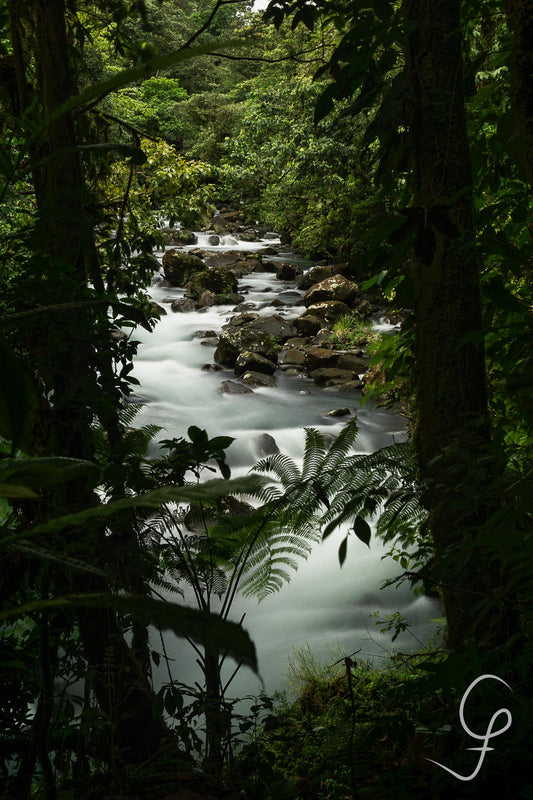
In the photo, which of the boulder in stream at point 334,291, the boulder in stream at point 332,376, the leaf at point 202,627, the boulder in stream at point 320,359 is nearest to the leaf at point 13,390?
the leaf at point 202,627

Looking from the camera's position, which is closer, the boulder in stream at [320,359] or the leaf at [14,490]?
the leaf at [14,490]

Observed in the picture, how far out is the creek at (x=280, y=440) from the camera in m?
4.37

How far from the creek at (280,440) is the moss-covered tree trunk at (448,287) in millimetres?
532

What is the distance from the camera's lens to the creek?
14.3 feet

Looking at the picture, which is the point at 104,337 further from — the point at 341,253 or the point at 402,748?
the point at 341,253

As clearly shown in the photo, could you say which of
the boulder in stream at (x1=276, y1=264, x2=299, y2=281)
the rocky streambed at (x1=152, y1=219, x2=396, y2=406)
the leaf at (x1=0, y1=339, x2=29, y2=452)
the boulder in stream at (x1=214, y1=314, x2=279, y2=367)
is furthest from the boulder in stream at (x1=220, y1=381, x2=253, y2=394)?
the leaf at (x1=0, y1=339, x2=29, y2=452)

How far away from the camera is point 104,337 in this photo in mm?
2191

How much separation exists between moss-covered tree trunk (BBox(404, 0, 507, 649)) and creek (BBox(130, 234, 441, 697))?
1.74 ft

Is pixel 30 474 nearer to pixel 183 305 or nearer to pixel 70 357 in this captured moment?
pixel 70 357

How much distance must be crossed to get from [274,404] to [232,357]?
179 centimetres

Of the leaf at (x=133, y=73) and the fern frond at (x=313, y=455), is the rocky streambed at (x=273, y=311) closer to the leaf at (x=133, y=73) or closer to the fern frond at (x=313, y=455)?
the fern frond at (x=313, y=455)

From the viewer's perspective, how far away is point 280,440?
7.45 metres

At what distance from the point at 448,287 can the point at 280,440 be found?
575 cm
